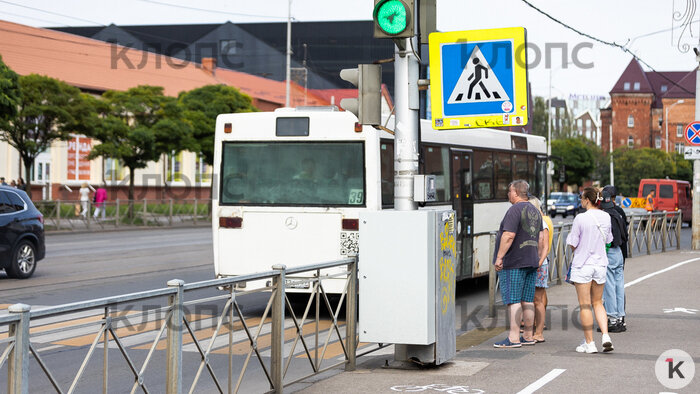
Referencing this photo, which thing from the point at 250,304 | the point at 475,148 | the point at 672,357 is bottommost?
the point at 672,357

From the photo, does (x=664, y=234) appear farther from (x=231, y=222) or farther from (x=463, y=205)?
(x=231, y=222)

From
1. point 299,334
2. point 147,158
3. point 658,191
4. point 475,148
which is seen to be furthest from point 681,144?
point 299,334

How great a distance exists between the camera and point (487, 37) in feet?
26.0

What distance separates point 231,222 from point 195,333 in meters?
6.81

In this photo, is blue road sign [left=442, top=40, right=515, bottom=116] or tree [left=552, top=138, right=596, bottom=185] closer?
blue road sign [left=442, top=40, right=515, bottom=116]

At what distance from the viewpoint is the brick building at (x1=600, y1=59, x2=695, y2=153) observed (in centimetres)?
13250

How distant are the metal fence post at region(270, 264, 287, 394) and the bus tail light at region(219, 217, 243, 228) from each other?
5.59 m

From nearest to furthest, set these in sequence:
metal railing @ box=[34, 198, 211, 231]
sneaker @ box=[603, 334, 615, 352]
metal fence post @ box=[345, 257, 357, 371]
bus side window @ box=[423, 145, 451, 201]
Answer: metal fence post @ box=[345, 257, 357, 371] → sneaker @ box=[603, 334, 615, 352] → bus side window @ box=[423, 145, 451, 201] → metal railing @ box=[34, 198, 211, 231]

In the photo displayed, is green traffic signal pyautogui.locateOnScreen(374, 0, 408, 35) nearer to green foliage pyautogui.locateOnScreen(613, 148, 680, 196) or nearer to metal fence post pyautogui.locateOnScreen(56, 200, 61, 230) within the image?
metal fence post pyautogui.locateOnScreen(56, 200, 61, 230)

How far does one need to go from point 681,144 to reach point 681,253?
371 feet

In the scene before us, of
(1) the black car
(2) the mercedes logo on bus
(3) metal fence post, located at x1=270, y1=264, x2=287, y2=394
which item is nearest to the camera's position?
(3) metal fence post, located at x1=270, y1=264, x2=287, y2=394

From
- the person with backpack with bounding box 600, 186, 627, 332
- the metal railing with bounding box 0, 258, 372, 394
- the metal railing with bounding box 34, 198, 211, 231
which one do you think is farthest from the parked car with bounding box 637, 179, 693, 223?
the metal railing with bounding box 0, 258, 372, 394

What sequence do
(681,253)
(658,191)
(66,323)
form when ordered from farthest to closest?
(658,191), (681,253), (66,323)

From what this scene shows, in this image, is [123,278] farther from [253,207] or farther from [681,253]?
[681,253]
